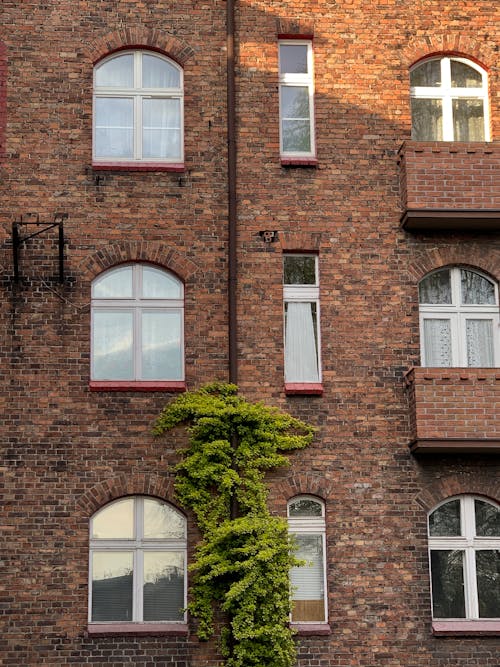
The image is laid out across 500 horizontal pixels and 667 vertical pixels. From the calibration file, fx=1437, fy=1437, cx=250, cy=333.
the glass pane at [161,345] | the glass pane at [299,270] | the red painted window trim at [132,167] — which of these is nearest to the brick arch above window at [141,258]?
the glass pane at [161,345]

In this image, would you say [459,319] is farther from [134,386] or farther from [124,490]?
[124,490]

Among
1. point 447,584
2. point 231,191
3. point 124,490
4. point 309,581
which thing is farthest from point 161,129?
point 447,584

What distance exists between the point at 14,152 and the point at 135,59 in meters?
2.59

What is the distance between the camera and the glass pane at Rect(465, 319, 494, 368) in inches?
907

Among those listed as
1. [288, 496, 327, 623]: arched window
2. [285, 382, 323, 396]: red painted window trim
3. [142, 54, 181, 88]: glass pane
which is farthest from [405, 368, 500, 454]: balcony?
[142, 54, 181, 88]: glass pane

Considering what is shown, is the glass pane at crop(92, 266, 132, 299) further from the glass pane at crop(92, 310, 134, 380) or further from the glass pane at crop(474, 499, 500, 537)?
the glass pane at crop(474, 499, 500, 537)

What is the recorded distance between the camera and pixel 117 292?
74.7ft

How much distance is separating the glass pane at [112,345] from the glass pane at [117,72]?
3.86 meters

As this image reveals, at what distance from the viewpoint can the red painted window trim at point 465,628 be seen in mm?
21422

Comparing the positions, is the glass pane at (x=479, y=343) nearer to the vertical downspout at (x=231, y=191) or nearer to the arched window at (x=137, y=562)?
the vertical downspout at (x=231, y=191)

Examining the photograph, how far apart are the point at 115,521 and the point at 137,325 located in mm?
3119

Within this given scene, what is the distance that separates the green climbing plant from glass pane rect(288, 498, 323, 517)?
611 millimetres

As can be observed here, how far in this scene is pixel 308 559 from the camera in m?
21.9

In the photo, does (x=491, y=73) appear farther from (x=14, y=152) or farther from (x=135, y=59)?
(x=14, y=152)
